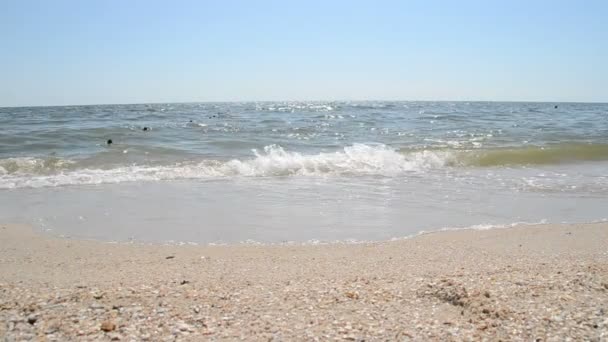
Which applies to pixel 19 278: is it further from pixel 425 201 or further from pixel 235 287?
pixel 425 201

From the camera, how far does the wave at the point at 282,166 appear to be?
960 cm

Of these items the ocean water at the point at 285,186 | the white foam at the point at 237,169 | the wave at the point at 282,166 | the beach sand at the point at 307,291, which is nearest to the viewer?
the beach sand at the point at 307,291

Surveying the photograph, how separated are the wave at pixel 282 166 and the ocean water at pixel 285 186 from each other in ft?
0.12

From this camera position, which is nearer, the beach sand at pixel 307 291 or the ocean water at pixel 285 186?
the beach sand at pixel 307 291

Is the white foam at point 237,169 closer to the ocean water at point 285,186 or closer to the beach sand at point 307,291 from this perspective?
the ocean water at point 285,186

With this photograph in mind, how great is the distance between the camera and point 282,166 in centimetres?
1103

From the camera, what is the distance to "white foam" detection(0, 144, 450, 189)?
930 cm

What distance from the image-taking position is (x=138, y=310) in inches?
117

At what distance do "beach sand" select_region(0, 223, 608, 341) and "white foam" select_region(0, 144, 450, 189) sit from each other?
4.43 meters

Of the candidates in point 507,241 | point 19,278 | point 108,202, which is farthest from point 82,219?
point 507,241

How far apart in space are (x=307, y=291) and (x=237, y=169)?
7.51 meters

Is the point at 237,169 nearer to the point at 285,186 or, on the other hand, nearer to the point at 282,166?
the point at 282,166

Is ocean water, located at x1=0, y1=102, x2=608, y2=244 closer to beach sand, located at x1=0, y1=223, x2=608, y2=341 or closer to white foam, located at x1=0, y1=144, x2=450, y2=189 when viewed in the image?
white foam, located at x1=0, y1=144, x2=450, y2=189

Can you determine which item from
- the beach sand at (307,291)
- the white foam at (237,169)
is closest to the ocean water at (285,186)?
the white foam at (237,169)
